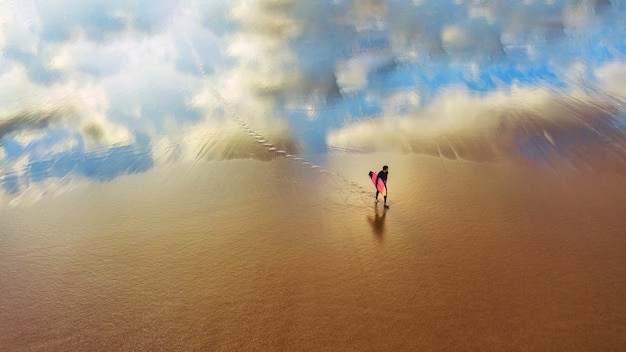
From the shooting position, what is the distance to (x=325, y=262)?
275 inches

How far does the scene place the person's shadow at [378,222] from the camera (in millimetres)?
7623

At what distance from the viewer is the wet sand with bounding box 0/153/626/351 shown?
5660 millimetres

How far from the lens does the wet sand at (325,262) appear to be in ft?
18.6

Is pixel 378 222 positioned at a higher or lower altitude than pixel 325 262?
higher

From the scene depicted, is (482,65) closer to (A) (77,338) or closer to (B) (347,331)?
(B) (347,331)

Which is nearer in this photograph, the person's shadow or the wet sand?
the wet sand

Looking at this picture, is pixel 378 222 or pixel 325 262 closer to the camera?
pixel 325 262

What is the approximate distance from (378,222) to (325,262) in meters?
1.57

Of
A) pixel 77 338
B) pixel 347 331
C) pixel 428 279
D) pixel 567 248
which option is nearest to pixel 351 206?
pixel 428 279

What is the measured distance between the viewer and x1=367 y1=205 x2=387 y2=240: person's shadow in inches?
300

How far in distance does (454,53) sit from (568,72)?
435cm

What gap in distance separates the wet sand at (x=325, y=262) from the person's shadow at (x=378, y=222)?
29mm

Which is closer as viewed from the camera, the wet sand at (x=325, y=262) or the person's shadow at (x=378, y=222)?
the wet sand at (x=325, y=262)

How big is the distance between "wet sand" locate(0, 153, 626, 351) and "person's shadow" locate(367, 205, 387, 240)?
3 centimetres
